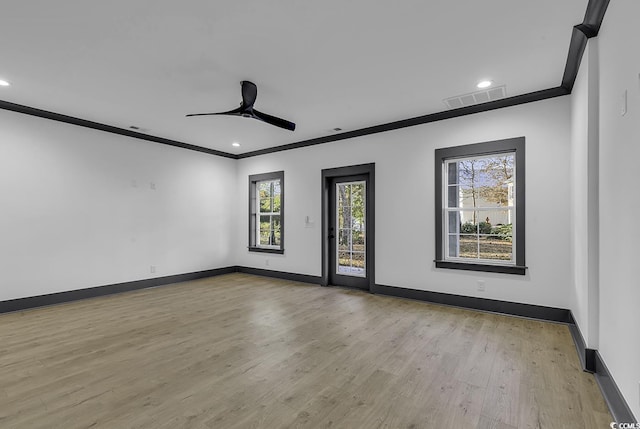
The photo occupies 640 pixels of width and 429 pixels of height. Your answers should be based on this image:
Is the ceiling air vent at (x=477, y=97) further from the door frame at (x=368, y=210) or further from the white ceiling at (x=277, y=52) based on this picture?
the door frame at (x=368, y=210)

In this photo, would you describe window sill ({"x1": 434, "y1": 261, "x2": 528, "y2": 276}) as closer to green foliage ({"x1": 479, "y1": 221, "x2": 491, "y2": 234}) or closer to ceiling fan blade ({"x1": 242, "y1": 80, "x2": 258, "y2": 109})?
green foliage ({"x1": 479, "y1": 221, "x2": 491, "y2": 234})

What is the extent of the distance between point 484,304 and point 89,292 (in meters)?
5.94

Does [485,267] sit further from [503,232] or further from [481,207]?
[481,207]

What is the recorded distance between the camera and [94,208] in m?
5.11

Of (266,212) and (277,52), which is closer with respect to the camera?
(277,52)

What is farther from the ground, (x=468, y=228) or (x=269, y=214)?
(x=269, y=214)

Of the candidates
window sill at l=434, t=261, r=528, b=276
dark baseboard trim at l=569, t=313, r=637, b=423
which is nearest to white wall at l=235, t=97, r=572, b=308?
window sill at l=434, t=261, r=528, b=276

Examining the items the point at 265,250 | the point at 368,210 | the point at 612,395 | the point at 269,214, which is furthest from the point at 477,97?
the point at 265,250

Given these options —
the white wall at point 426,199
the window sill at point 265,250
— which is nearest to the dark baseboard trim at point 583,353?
the white wall at point 426,199

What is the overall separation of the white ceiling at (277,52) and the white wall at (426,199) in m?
0.46

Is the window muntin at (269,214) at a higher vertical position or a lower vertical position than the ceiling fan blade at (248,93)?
lower

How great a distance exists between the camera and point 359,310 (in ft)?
14.2

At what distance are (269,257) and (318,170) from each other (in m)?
2.21

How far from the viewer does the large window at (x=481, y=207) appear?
13.3 ft
